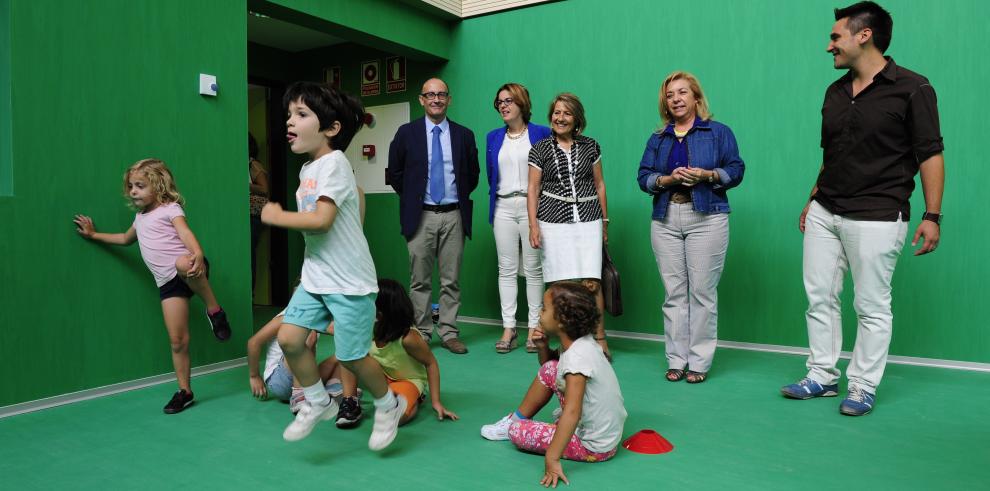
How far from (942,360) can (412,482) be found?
10.9ft

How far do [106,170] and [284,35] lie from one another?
3.05 metres

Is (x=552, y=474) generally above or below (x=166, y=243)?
below

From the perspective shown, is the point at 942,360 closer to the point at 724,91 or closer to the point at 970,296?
the point at 970,296

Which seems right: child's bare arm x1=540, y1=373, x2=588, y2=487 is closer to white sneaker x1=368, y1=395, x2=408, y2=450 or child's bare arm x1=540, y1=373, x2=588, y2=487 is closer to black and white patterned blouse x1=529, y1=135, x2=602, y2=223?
white sneaker x1=368, y1=395, x2=408, y2=450

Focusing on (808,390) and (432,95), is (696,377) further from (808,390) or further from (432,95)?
(432,95)

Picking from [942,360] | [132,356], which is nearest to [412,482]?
[132,356]

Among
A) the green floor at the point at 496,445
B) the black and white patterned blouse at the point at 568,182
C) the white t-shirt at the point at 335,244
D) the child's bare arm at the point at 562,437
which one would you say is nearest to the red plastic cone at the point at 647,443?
the green floor at the point at 496,445

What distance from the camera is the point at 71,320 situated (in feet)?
10.1

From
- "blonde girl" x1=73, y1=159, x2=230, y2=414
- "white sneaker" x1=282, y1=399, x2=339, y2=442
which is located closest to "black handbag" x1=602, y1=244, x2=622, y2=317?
"white sneaker" x1=282, y1=399, x2=339, y2=442

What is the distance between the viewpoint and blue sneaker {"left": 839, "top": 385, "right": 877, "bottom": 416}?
2771 millimetres

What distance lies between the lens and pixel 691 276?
11.3ft

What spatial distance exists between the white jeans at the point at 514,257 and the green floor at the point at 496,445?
989mm

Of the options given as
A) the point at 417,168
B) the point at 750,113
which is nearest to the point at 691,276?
Result: the point at 750,113

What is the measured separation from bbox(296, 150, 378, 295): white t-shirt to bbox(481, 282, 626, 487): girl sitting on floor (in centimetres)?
65
